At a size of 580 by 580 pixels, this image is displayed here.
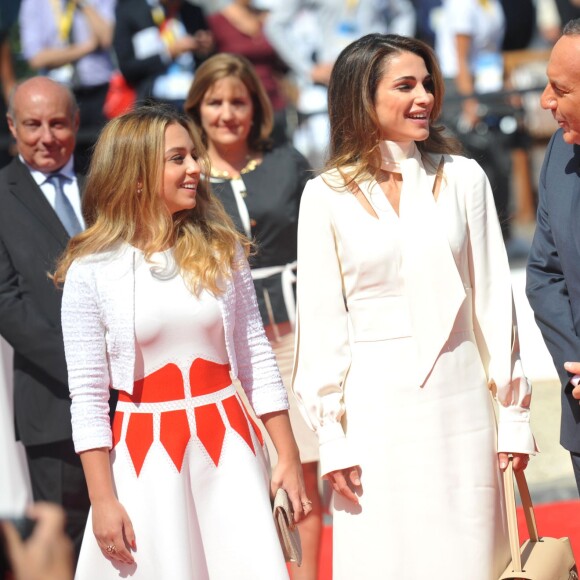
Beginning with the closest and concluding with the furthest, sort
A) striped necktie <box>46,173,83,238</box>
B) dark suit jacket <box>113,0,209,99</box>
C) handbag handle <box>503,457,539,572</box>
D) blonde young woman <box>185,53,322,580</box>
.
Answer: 1. handbag handle <box>503,457,539,572</box>
2. striped necktie <box>46,173,83,238</box>
3. blonde young woman <box>185,53,322,580</box>
4. dark suit jacket <box>113,0,209,99</box>

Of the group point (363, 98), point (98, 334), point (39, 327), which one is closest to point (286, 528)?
point (98, 334)

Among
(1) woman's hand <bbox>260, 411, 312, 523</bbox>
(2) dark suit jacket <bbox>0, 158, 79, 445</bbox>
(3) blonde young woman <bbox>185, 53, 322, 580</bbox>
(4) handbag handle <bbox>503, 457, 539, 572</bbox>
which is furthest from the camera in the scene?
(3) blonde young woman <bbox>185, 53, 322, 580</bbox>

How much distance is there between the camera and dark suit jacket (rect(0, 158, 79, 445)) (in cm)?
432

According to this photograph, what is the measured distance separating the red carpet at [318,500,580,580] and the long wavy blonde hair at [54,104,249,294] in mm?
1878

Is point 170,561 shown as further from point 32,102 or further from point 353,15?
point 353,15

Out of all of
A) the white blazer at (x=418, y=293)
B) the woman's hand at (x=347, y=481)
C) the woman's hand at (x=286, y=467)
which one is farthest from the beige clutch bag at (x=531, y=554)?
the woman's hand at (x=286, y=467)

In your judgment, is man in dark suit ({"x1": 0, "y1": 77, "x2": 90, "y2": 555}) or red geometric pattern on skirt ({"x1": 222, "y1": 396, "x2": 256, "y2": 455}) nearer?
red geometric pattern on skirt ({"x1": 222, "y1": 396, "x2": 256, "y2": 455})

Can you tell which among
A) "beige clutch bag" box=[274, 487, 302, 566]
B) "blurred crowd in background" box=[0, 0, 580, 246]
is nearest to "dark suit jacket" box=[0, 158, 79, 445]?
"beige clutch bag" box=[274, 487, 302, 566]

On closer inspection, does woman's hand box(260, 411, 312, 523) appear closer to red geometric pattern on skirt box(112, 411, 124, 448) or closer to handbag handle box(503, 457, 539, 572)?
red geometric pattern on skirt box(112, 411, 124, 448)

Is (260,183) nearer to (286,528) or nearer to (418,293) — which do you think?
(418,293)

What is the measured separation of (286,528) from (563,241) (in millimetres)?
1160

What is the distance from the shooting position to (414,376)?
3434 mm

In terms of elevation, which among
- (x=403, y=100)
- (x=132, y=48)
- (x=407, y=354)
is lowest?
(x=407, y=354)

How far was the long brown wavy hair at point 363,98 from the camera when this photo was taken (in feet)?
11.8
